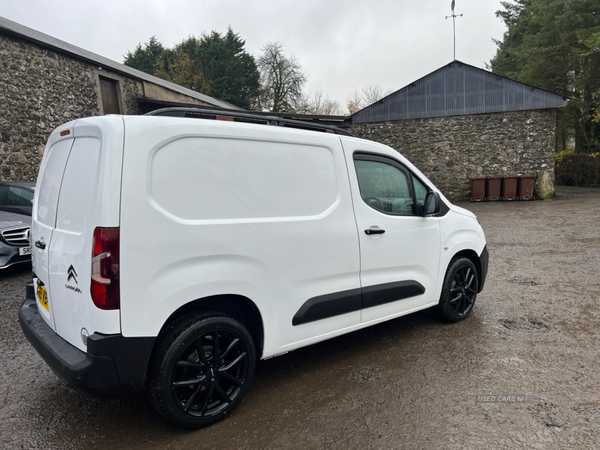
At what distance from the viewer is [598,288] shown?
5.06 metres

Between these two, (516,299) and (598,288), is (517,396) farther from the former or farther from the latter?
(598,288)

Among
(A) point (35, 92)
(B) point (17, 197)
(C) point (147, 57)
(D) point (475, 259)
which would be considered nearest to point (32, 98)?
(A) point (35, 92)

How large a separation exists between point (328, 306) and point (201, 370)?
1014mm

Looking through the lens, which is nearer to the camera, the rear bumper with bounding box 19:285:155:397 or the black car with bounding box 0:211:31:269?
the rear bumper with bounding box 19:285:155:397

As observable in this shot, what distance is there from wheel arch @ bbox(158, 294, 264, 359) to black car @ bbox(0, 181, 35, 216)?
21.3 ft

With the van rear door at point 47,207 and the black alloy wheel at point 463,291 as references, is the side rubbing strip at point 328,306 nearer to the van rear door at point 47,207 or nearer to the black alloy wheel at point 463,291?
the black alloy wheel at point 463,291

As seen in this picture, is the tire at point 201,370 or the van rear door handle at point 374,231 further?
the van rear door handle at point 374,231

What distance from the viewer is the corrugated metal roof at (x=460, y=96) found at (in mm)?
16828

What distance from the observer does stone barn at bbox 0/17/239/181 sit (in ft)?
40.8

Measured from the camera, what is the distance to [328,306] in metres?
2.98

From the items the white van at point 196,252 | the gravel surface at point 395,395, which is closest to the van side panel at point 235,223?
the white van at point 196,252

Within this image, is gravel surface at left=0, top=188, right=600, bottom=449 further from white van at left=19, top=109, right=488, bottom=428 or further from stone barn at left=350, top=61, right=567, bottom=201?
stone barn at left=350, top=61, right=567, bottom=201

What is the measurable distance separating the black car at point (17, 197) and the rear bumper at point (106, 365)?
6304 millimetres

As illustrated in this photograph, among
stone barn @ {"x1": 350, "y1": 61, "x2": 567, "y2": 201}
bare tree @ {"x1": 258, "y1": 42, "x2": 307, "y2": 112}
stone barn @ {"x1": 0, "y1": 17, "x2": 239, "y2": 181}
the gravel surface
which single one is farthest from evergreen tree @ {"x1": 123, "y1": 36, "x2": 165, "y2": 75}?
the gravel surface
